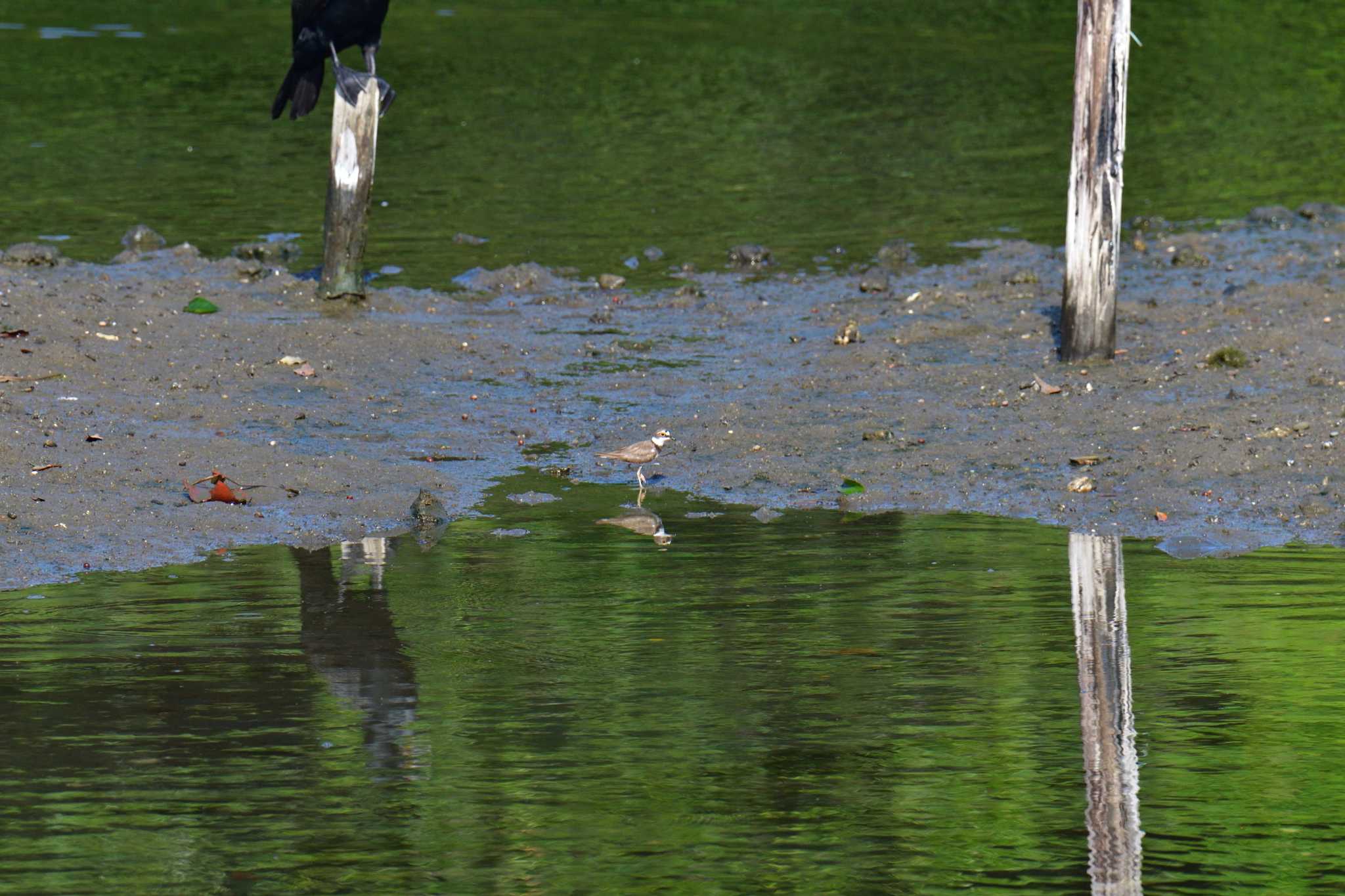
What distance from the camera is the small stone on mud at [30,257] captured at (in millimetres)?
12133

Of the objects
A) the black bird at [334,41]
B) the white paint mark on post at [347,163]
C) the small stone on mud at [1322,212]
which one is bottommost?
the white paint mark on post at [347,163]

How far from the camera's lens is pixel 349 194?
37.1 feet

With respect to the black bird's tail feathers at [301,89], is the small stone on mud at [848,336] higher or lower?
lower

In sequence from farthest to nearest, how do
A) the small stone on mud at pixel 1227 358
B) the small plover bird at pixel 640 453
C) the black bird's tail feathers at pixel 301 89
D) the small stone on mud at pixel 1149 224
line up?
the small stone on mud at pixel 1149 224 < the black bird's tail feathers at pixel 301 89 < the small stone on mud at pixel 1227 358 < the small plover bird at pixel 640 453

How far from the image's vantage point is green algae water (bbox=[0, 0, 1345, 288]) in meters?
14.6

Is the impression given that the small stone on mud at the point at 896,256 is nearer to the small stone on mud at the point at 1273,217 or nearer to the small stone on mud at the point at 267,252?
the small stone on mud at the point at 1273,217

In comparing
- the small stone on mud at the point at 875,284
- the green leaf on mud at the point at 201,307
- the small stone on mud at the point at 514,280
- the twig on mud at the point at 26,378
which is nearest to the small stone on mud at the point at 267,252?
the small stone on mud at the point at 514,280

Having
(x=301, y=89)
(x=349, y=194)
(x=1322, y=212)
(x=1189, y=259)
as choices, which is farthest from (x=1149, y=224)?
(x=301, y=89)

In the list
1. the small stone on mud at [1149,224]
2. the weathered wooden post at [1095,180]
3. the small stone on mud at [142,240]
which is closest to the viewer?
the weathered wooden post at [1095,180]

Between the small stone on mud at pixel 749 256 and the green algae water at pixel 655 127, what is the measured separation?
0.64 ft

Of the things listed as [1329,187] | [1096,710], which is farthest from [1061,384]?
[1329,187]

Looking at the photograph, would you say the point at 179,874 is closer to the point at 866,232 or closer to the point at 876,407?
the point at 876,407

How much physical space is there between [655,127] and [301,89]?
7.45 metres

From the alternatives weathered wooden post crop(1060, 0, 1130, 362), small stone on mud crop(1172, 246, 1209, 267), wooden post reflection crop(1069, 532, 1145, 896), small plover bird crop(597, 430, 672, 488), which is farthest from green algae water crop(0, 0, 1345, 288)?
wooden post reflection crop(1069, 532, 1145, 896)
